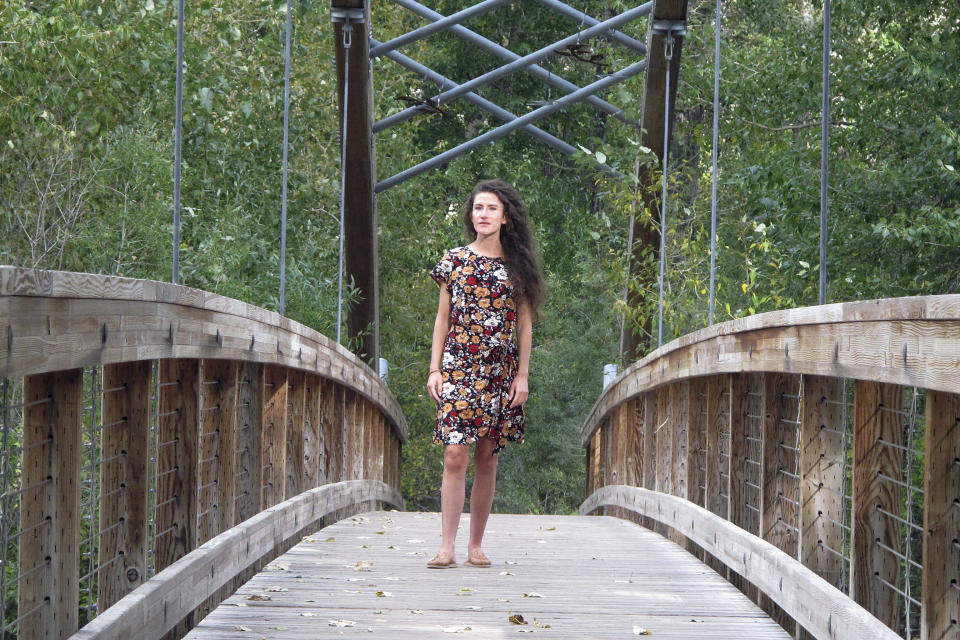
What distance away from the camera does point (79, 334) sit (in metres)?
2.18

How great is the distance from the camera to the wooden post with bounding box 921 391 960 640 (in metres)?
2.27

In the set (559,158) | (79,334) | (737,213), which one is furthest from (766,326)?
(559,158)

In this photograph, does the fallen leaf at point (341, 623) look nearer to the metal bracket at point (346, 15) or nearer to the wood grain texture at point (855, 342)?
the wood grain texture at point (855, 342)

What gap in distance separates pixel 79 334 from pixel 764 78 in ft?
32.2

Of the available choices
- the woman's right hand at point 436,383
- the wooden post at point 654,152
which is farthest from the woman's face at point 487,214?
the wooden post at point 654,152

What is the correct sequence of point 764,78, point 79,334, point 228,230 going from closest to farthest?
point 79,334 → point 228,230 → point 764,78

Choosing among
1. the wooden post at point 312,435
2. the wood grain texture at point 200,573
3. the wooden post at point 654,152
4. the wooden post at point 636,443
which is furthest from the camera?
the wooden post at point 654,152

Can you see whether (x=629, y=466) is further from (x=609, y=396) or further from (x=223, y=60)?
(x=223, y=60)

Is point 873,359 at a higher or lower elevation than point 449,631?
higher

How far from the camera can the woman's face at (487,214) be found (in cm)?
423

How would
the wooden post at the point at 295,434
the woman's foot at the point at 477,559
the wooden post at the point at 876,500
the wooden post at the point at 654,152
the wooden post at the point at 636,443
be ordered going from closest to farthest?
the wooden post at the point at 876,500 < the woman's foot at the point at 477,559 < the wooden post at the point at 295,434 < the wooden post at the point at 636,443 < the wooden post at the point at 654,152

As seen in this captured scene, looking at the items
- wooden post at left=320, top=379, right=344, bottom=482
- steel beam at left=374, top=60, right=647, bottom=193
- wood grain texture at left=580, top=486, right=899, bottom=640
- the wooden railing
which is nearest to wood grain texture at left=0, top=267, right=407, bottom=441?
the wooden railing

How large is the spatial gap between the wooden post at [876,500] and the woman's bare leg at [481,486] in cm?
165

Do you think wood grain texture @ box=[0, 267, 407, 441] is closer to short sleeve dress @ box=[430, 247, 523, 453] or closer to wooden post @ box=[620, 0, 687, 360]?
short sleeve dress @ box=[430, 247, 523, 453]
